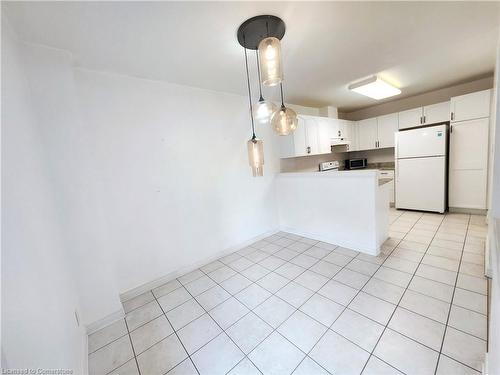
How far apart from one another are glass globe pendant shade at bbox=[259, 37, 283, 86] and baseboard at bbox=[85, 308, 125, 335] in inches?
95.7

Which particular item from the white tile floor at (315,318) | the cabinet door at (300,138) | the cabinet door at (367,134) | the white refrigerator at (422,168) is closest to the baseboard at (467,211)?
the white refrigerator at (422,168)

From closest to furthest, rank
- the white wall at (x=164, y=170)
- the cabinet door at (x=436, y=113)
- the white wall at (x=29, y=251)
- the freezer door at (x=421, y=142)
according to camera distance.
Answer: the white wall at (x=29, y=251) < the white wall at (x=164, y=170) < the freezer door at (x=421, y=142) < the cabinet door at (x=436, y=113)

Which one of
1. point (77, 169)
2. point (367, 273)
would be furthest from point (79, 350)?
point (367, 273)

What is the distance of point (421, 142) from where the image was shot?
3857mm

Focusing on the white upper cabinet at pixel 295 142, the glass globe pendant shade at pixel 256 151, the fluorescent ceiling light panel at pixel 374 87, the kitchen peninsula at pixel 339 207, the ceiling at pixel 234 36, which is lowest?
the kitchen peninsula at pixel 339 207

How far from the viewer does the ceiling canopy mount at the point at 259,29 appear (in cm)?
145

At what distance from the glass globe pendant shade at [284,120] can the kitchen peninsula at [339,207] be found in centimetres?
144

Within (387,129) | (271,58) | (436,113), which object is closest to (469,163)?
(436,113)

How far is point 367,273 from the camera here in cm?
220

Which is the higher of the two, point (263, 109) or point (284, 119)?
point (263, 109)

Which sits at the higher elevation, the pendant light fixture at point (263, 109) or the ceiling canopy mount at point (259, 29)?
the ceiling canopy mount at point (259, 29)

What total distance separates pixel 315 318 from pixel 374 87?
3.27 metres

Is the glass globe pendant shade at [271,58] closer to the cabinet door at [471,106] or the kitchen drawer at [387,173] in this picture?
the cabinet door at [471,106]

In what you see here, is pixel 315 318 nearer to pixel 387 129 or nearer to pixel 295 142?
pixel 295 142
